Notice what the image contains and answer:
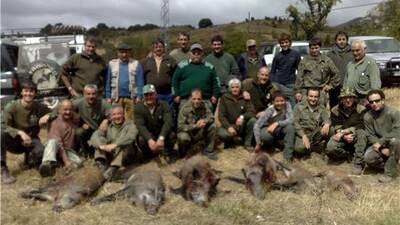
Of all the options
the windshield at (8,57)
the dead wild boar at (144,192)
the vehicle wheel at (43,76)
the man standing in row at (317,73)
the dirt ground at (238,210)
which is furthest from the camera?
the vehicle wheel at (43,76)

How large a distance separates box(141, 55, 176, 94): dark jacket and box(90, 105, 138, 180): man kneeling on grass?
35.6 inches

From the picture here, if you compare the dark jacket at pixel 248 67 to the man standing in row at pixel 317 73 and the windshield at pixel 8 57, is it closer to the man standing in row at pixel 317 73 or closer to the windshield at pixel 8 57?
the man standing in row at pixel 317 73

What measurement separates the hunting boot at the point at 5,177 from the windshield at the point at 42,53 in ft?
13.2

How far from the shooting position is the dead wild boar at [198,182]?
6891 millimetres

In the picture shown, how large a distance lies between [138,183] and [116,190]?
0.49 m

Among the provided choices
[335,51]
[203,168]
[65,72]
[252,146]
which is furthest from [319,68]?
[65,72]

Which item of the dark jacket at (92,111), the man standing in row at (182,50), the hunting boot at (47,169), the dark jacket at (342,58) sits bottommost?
the hunting boot at (47,169)

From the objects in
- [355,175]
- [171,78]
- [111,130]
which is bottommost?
[355,175]

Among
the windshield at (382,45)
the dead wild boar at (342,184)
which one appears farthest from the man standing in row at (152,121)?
the windshield at (382,45)

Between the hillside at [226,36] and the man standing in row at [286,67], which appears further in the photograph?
the hillside at [226,36]

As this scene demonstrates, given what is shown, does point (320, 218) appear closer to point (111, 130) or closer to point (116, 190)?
point (116, 190)

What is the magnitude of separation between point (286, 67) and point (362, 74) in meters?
1.33

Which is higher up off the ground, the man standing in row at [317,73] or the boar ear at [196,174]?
the man standing in row at [317,73]

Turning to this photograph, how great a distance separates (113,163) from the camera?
7.91 metres
